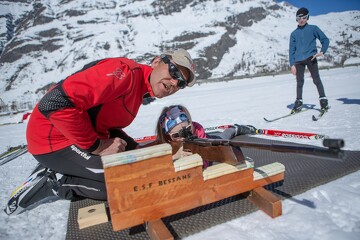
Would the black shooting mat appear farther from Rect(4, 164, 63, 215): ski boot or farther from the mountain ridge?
the mountain ridge

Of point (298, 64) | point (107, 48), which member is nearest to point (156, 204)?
point (298, 64)

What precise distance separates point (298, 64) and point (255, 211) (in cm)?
532

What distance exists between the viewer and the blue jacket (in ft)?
20.0

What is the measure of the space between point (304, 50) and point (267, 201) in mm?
5318

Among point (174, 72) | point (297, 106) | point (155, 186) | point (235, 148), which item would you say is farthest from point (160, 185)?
point (297, 106)

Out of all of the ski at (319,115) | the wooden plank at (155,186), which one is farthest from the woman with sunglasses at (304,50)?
the wooden plank at (155,186)

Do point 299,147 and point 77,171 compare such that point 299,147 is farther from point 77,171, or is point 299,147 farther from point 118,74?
point 77,171

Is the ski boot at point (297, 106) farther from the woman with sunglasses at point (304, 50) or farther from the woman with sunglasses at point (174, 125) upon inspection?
the woman with sunglasses at point (174, 125)

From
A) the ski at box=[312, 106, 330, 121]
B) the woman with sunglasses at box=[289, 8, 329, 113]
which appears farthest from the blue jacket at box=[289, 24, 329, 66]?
the ski at box=[312, 106, 330, 121]

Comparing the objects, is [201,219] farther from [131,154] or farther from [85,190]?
[85,190]

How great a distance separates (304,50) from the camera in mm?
6141

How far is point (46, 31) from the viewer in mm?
124500

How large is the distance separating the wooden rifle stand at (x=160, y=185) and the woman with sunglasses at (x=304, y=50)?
4.80 metres

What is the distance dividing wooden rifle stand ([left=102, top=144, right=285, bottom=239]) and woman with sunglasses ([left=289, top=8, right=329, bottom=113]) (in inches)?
189
